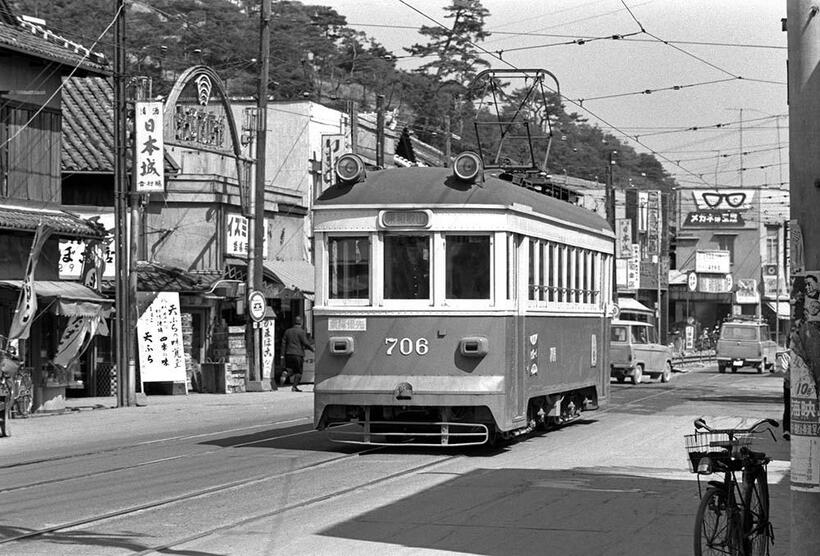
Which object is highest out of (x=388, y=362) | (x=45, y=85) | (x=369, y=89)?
(x=369, y=89)

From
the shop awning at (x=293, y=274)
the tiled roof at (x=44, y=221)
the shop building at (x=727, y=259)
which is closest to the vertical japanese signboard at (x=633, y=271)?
the shop building at (x=727, y=259)

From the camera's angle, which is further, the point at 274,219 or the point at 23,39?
Answer: the point at 274,219

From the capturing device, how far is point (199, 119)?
35375mm

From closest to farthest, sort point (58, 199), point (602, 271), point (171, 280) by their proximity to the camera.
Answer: point (602, 271) → point (58, 199) → point (171, 280)

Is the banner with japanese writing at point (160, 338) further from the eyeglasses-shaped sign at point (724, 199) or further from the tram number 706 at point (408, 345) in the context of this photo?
the eyeglasses-shaped sign at point (724, 199)

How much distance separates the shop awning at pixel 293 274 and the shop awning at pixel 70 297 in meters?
12.7

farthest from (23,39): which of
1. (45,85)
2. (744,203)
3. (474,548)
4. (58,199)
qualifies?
(744,203)

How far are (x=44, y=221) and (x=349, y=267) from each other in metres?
10.8

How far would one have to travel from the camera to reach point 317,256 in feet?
55.1

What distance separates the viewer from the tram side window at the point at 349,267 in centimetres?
1667

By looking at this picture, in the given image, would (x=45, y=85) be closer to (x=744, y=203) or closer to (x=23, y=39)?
(x=23, y=39)

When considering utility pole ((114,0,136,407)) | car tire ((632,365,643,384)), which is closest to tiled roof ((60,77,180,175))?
utility pole ((114,0,136,407))

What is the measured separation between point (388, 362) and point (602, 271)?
6636mm

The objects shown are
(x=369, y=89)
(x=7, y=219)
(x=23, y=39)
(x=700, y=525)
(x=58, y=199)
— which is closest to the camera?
(x=700, y=525)
